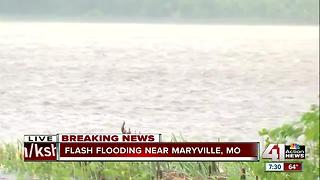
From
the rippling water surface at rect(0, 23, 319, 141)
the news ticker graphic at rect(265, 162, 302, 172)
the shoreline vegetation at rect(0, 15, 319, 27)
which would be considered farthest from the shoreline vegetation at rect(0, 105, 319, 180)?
the shoreline vegetation at rect(0, 15, 319, 27)

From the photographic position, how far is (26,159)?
347 centimetres

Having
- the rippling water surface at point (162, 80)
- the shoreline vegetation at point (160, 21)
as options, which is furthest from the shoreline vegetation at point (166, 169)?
the shoreline vegetation at point (160, 21)

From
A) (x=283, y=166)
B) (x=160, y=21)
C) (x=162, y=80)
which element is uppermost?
(x=160, y=21)

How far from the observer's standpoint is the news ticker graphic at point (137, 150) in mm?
3336

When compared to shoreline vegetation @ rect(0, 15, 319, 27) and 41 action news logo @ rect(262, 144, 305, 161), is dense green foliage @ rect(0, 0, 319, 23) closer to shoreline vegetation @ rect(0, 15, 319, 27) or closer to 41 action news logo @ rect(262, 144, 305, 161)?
shoreline vegetation @ rect(0, 15, 319, 27)

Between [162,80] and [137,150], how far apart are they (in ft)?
2.18

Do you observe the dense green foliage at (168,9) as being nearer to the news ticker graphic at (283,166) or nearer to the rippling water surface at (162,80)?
the rippling water surface at (162,80)

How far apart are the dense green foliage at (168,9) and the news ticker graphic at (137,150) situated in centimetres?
76

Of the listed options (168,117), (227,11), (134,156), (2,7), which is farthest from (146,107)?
(2,7)

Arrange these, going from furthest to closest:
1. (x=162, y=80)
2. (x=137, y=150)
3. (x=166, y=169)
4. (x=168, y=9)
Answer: (x=162, y=80), (x=168, y=9), (x=166, y=169), (x=137, y=150)

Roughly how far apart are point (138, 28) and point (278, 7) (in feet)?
2.85

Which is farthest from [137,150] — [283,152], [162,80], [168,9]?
[168,9]

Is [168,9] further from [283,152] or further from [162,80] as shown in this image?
[283,152]

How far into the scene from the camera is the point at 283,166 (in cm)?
333
